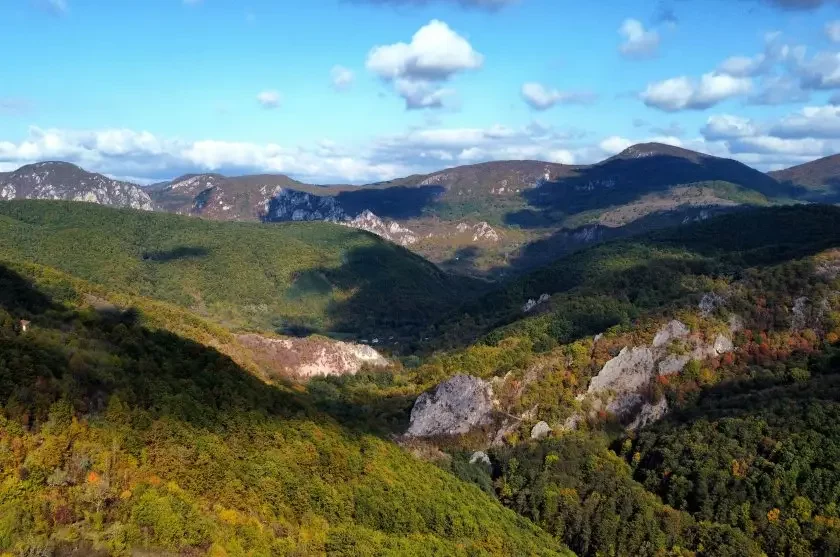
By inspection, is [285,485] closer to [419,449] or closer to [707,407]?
[419,449]

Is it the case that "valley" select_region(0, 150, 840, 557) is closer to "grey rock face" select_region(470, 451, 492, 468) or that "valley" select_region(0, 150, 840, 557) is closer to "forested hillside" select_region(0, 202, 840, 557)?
"forested hillside" select_region(0, 202, 840, 557)

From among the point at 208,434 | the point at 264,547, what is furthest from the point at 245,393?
the point at 264,547

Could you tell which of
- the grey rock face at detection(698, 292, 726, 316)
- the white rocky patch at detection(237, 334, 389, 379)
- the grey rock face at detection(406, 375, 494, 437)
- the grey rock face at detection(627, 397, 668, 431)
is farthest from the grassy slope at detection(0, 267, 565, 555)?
the grey rock face at detection(698, 292, 726, 316)

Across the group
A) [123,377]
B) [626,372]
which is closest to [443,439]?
[626,372]

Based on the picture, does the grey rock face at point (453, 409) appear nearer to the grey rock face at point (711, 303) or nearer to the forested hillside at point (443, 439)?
the forested hillside at point (443, 439)

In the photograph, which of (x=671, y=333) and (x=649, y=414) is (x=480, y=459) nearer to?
(x=649, y=414)
